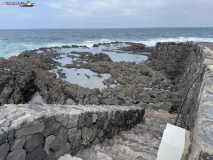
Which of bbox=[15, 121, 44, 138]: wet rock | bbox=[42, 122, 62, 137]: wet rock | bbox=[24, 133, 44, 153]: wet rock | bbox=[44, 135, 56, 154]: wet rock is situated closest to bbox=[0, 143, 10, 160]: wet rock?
bbox=[15, 121, 44, 138]: wet rock

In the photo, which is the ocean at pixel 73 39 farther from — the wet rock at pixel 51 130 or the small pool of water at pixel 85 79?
the wet rock at pixel 51 130

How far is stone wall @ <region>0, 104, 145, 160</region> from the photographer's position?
6.75 ft

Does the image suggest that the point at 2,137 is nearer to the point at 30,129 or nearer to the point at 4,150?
the point at 4,150

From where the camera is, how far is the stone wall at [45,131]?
2.06 m

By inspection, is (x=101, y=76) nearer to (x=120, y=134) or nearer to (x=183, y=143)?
(x=120, y=134)

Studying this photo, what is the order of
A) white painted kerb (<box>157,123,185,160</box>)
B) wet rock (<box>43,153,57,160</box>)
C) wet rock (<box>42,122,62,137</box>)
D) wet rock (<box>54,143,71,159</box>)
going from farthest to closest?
wet rock (<box>54,143,71,159</box>) < wet rock (<box>43,153,57,160</box>) < wet rock (<box>42,122,62,137</box>) < white painted kerb (<box>157,123,185,160</box>)

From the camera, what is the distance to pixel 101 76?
664 inches

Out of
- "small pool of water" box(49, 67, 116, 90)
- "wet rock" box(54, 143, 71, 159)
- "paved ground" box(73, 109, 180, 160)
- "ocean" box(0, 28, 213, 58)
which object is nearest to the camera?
"wet rock" box(54, 143, 71, 159)

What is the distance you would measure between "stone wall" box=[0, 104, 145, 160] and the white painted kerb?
166 centimetres

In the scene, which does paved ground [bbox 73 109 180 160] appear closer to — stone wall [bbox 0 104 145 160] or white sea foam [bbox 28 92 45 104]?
stone wall [bbox 0 104 145 160]

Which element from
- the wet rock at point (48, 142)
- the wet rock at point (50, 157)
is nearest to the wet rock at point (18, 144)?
the wet rock at point (48, 142)

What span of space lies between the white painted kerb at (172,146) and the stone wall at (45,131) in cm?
166

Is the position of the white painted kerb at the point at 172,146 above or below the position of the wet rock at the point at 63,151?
above

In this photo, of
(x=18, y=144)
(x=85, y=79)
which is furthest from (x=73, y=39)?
(x=18, y=144)
